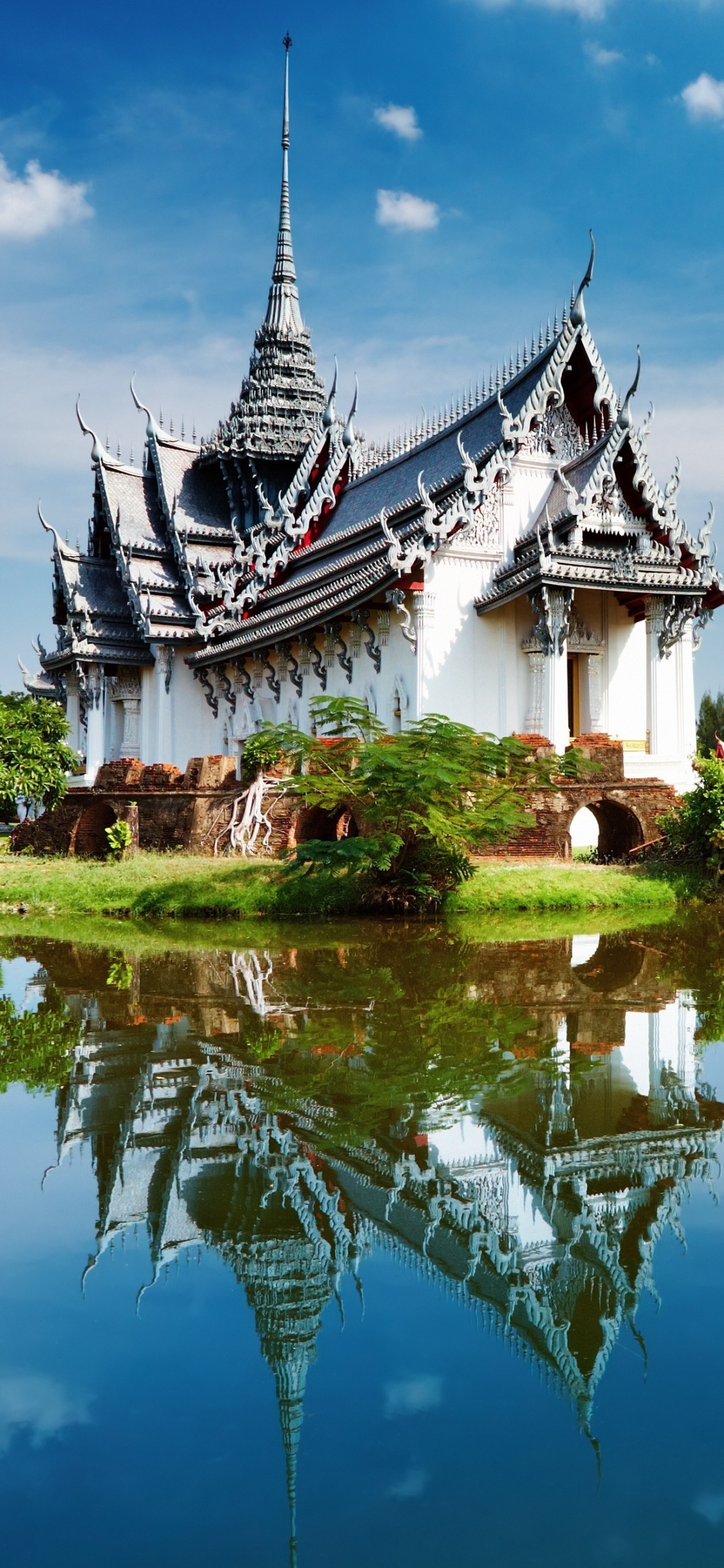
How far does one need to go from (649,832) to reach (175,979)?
8.20 metres

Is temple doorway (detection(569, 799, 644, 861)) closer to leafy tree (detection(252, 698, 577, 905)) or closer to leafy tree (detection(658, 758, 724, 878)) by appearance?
leafy tree (detection(658, 758, 724, 878))

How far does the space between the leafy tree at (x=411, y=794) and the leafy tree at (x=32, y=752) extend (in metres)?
4.27

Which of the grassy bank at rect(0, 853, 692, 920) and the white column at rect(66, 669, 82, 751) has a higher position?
the white column at rect(66, 669, 82, 751)

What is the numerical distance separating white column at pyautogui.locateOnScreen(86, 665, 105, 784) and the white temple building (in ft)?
0.15

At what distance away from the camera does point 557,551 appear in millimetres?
17125

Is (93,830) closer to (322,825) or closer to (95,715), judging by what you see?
(322,825)

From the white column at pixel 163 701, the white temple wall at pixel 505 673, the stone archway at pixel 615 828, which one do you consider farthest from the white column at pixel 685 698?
the white column at pixel 163 701

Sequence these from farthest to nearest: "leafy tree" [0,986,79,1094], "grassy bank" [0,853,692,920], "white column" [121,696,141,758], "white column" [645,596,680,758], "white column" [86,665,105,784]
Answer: "white column" [121,696,141,758], "white column" [86,665,105,784], "white column" [645,596,680,758], "grassy bank" [0,853,692,920], "leafy tree" [0,986,79,1094]

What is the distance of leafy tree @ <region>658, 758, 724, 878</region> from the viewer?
14.2 m

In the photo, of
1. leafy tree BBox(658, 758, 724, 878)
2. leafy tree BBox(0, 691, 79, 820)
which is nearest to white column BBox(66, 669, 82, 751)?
leafy tree BBox(0, 691, 79, 820)

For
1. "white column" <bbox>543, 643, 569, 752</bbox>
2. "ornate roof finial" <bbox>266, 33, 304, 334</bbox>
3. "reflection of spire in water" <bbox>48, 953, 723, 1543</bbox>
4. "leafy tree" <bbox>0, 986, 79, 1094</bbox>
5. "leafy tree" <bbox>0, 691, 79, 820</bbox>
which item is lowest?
"reflection of spire in water" <bbox>48, 953, 723, 1543</bbox>

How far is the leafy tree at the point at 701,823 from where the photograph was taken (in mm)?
14211

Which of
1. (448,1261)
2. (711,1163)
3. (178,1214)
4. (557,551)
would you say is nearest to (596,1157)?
(711,1163)

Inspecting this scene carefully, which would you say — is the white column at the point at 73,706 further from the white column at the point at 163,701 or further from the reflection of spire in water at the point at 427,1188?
the reflection of spire in water at the point at 427,1188
